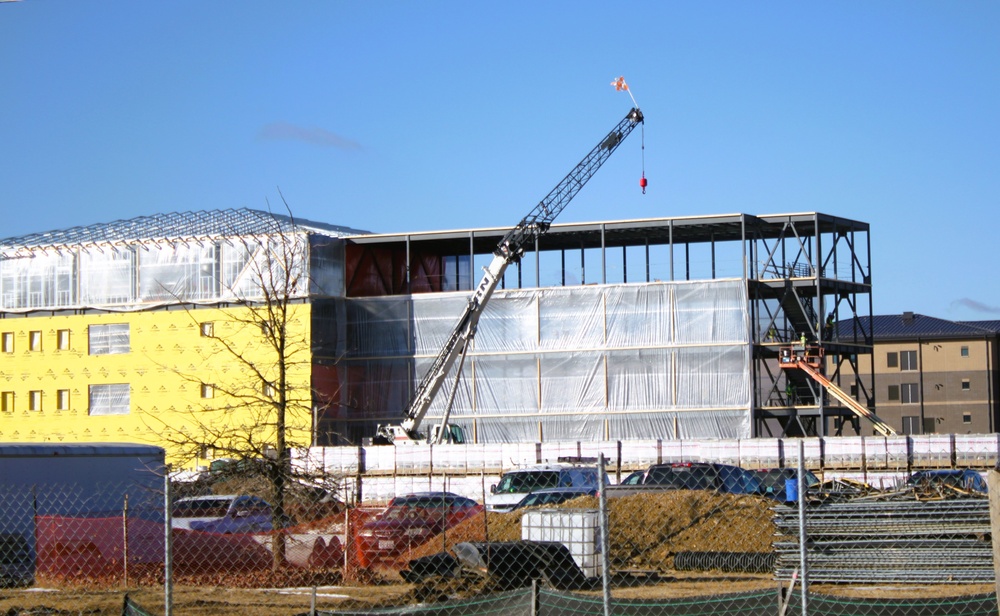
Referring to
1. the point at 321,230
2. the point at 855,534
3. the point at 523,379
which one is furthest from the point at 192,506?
the point at 321,230

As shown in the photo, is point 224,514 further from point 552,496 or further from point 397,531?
point 552,496

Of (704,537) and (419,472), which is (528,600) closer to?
(704,537)

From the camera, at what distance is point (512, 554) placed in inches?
583

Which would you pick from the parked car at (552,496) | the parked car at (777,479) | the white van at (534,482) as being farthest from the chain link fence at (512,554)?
the white van at (534,482)

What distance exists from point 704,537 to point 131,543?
8834mm

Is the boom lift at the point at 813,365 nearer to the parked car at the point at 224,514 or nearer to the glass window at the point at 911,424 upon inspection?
the parked car at the point at 224,514

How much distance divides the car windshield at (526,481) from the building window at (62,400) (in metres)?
41.1

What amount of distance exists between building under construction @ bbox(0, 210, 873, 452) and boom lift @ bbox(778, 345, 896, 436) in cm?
67

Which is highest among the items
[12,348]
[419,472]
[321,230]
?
[321,230]

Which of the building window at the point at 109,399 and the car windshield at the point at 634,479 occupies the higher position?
the building window at the point at 109,399

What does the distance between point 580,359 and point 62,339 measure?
27.5 meters

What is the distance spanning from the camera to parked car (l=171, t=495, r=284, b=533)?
19953 millimetres

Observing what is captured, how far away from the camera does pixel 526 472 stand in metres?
30.6

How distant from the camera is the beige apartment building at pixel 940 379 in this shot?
96.3 meters
